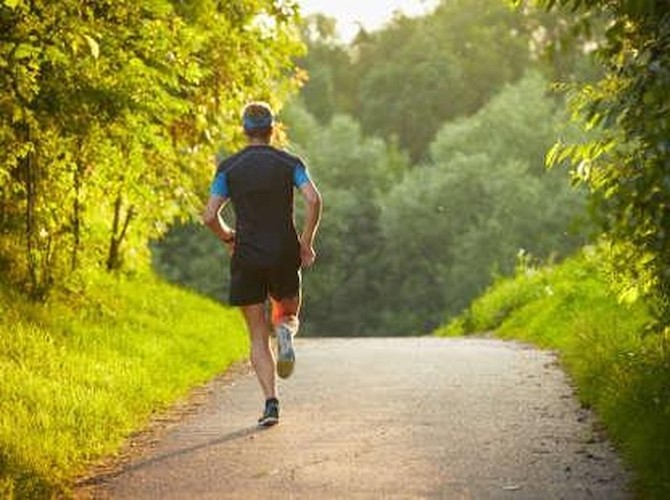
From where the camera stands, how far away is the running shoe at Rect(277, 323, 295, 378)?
8.31 meters

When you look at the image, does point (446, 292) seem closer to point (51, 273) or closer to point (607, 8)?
point (51, 273)

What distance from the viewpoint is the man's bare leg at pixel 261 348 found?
858cm

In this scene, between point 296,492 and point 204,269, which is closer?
point 296,492

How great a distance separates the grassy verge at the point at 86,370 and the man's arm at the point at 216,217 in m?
1.47

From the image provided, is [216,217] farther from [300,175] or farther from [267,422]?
[267,422]

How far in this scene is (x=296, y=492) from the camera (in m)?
6.40

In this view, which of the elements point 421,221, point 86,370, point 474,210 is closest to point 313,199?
point 86,370

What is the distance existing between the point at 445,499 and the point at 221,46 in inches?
373

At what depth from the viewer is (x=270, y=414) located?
849cm

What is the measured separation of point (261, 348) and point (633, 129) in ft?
12.2

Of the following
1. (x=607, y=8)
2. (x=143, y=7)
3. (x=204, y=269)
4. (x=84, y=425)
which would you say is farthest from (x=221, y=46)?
(x=204, y=269)

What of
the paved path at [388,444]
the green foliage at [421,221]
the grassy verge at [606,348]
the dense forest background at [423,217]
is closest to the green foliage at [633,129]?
the grassy verge at [606,348]

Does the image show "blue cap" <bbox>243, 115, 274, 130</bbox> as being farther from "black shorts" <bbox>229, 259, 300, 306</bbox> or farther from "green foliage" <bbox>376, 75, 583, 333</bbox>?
"green foliage" <bbox>376, 75, 583, 333</bbox>

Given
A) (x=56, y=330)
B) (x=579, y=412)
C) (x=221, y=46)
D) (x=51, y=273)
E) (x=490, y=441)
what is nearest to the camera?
(x=490, y=441)
